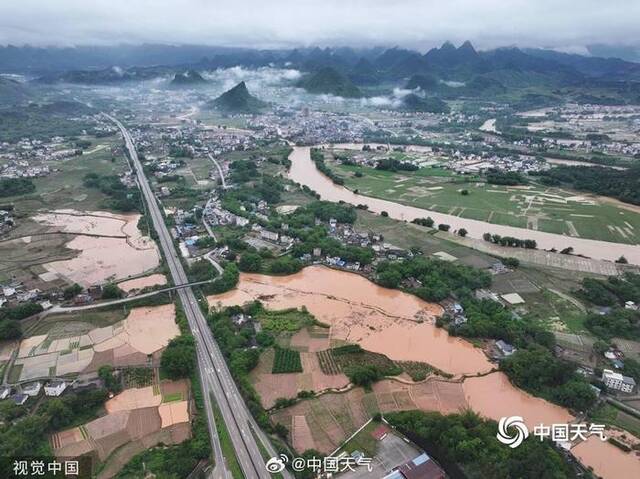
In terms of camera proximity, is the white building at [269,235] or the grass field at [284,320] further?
the white building at [269,235]

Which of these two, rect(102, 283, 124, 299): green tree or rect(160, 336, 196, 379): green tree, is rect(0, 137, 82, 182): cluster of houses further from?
rect(160, 336, 196, 379): green tree

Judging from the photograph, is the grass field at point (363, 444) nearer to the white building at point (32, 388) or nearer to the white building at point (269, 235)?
the white building at point (32, 388)

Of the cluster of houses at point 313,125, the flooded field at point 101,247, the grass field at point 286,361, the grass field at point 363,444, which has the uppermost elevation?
the grass field at point 363,444

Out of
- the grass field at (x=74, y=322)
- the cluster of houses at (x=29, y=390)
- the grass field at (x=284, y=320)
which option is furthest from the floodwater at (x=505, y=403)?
the grass field at (x=74, y=322)

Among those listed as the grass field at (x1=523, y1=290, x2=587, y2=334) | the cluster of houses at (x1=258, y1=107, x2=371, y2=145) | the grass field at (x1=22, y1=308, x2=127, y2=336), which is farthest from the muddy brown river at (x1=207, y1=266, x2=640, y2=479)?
the cluster of houses at (x1=258, y1=107, x2=371, y2=145)

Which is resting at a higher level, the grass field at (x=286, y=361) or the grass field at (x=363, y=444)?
the grass field at (x=363, y=444)

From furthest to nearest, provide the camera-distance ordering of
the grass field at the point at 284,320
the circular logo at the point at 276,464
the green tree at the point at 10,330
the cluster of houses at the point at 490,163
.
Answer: the cluster of houses at the point at 490,163 → the grass field at the point at 284,320 → the green tree at the point at 10,330 → the circular logo at the point at 276,464

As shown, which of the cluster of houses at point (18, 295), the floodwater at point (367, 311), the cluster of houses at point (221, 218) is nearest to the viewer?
the floodwater at point (367, 311)
